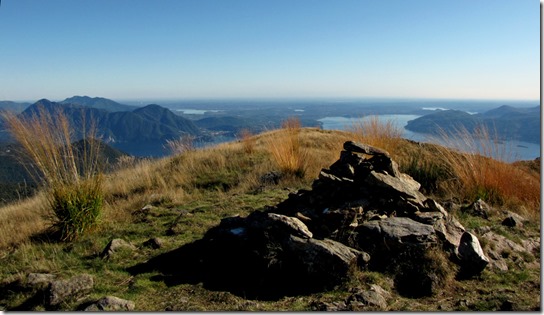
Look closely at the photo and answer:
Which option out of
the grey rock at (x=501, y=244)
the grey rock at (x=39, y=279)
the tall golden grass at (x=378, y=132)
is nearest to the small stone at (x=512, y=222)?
the grey rock at (x=501, y=244)

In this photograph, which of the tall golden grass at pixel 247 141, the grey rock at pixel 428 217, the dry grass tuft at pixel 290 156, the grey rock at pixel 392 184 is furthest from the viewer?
the tall golden grass at pixel 247 141

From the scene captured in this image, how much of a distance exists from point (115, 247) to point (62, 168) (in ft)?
3.87

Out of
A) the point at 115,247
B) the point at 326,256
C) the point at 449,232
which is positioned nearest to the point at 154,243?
the point at 115,247

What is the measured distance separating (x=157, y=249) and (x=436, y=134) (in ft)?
17.0

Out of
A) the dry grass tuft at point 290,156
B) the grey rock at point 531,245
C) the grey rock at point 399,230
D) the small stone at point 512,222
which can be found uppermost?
the dry grass tuft at point 290,156

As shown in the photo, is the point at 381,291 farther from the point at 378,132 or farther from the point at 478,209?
the point at 378,132

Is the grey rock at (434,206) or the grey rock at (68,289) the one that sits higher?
the grey rock at (434,206)

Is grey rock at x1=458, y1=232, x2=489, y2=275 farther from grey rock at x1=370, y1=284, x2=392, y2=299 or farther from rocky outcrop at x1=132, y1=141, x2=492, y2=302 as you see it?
grey rock at x1=370, y1=284, x2=392, y2=299

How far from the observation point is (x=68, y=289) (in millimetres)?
2975

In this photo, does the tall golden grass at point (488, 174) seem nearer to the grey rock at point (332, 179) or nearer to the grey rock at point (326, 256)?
the grey rock at point (332, 179)

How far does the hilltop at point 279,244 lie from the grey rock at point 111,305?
0.04ft

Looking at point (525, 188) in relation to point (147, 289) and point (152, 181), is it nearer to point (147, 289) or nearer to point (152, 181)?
point (147, 289)

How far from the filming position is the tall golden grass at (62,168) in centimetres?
408

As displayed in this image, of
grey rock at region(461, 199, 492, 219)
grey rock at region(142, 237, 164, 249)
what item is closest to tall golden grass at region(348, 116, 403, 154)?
grey rock at region(461, 199, 492, 219)
